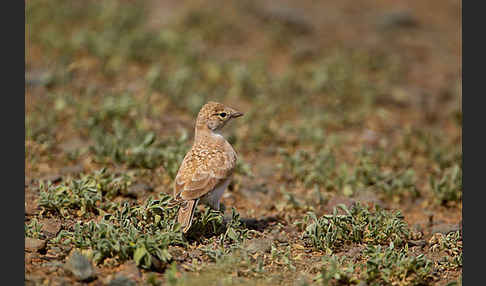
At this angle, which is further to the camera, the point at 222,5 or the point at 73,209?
the point at 222,5

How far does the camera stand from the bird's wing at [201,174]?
6.29 m

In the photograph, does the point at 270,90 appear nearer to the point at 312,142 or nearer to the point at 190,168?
the point at 312,142

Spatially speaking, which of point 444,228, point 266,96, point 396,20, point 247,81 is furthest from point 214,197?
point 396,20

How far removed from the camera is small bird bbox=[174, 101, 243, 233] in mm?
6258

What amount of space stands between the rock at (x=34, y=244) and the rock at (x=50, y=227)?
32 cm

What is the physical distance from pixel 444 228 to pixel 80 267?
14.5ft

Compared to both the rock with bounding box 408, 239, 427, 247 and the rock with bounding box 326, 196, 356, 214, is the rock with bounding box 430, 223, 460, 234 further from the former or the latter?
the rock with bounding box 326, 196, 356, 214

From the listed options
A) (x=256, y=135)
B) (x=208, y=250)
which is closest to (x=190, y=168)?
(x=208, y=250)

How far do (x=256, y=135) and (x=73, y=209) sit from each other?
378 centimetres

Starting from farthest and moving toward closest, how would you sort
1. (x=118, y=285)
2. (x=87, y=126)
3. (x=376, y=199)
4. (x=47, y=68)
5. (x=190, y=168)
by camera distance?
(x=47, y=68)
(x=87, y=126)
(x=376, y=199)
(x=190, y=168)
(x=118, y=285)

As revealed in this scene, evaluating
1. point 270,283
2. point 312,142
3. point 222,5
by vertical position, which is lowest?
point 270,283

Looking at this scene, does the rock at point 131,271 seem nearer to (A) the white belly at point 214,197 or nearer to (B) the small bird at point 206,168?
(B) the small bird at point 206,168

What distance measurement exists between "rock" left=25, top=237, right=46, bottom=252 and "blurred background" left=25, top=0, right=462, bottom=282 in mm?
1193

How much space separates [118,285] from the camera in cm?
525
